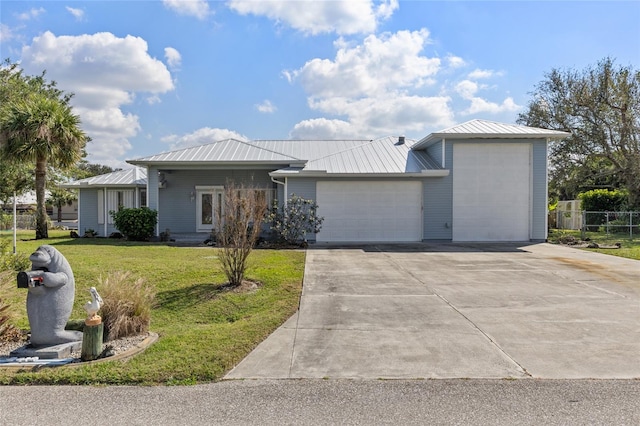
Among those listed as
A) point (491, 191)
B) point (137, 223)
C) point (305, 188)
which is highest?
point (305, 188)

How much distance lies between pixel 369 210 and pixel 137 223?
31.2 feet

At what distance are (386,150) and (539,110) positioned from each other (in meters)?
13.8

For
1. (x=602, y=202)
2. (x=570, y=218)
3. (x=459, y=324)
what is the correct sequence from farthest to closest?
(x=570, y=218), (x=602, y=202), (x=459, y=324)

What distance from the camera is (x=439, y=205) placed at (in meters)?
17.9

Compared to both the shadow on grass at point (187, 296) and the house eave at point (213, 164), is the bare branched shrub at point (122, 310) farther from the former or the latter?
the house eave at point (213, 164)

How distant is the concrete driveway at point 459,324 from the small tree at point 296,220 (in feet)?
16.3

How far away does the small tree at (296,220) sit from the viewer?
16.5 m

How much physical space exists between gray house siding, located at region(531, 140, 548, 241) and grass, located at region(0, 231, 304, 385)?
36.1 ft

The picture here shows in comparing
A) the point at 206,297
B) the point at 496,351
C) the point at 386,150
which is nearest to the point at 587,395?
the point at 496,351

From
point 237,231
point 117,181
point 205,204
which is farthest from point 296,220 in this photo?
point 117,181

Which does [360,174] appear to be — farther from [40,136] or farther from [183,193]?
[40,136]

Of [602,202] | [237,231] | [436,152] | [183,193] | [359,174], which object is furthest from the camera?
[602,202]

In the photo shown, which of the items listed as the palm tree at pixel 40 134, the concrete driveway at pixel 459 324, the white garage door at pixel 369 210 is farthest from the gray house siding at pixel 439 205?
the palm tree at pixel 40 134

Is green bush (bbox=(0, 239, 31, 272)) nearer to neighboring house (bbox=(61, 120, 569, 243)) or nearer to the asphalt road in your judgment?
the asphalt road
